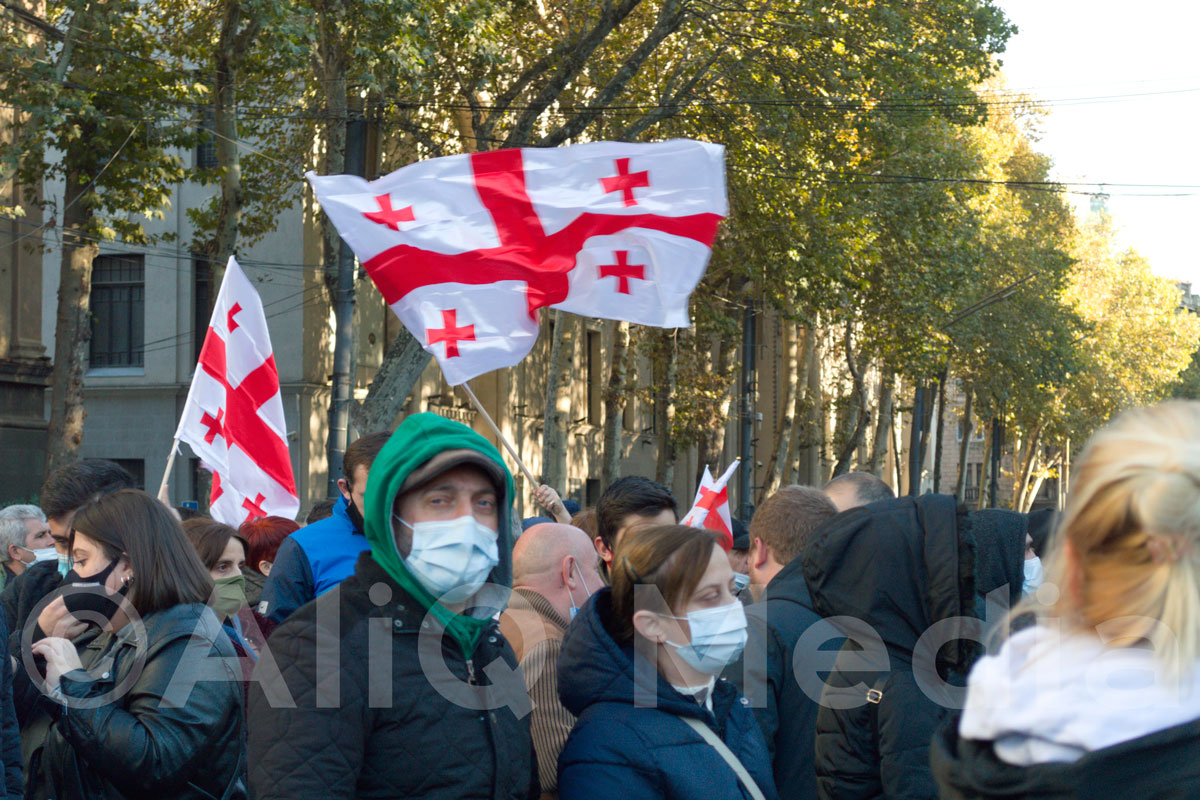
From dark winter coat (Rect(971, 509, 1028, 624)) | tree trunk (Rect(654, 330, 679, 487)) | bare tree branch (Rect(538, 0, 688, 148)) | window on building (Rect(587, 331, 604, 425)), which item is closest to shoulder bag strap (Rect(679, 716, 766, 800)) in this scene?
dark winter coat (Rect(971, 509, 1028, 624))

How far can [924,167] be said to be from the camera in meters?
24.5

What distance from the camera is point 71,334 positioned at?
51.2ft

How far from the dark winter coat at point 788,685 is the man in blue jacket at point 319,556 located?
160 centimetres

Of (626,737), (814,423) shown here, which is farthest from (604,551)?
(814,423)

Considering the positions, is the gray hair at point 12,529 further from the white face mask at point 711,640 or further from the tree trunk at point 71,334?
the tree trunk at point 71,334

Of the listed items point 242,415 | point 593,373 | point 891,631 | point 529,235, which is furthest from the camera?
point 593,373

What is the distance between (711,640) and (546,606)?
782 mm

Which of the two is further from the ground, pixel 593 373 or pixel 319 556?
pixel 319 556

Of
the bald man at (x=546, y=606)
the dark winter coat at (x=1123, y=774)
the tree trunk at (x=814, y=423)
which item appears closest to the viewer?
the dark winter coat at (x=1123, y=774)

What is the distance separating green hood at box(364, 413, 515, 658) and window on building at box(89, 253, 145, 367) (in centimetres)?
2443

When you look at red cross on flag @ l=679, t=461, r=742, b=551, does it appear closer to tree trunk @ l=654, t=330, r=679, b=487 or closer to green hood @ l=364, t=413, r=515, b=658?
green hood @ l=364, t=413, r=515, b=658

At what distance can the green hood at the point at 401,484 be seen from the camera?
2.70m

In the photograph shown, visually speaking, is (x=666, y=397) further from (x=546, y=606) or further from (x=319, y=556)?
(x=546, y=606)

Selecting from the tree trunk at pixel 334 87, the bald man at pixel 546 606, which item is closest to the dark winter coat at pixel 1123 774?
the bald man at pixel 546 606
